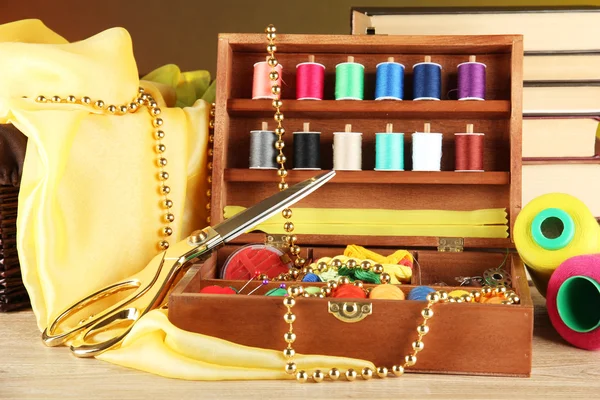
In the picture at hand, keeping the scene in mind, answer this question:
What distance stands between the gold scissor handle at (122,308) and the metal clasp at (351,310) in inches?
11.1

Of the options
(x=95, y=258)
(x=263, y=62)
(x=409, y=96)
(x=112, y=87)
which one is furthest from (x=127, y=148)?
(x=409, y=96)

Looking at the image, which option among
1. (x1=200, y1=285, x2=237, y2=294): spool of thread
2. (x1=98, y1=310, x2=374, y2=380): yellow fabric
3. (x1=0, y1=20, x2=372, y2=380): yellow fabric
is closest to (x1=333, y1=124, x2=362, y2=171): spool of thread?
(x1=0, y1=20, x2=372, y2=380): yellow fabric

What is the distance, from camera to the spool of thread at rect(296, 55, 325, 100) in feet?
5.16

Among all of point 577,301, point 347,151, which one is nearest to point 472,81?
point 347,151

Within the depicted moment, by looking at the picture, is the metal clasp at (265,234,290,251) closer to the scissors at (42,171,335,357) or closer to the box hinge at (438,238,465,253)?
the scissors at (42,171,335,357)

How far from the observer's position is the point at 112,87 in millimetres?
1419

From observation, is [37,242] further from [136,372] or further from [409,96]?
[409,96]

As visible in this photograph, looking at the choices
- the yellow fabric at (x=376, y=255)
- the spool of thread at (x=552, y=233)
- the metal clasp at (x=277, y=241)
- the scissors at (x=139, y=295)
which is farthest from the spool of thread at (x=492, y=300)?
the metal clasp at (x=277, y=241)

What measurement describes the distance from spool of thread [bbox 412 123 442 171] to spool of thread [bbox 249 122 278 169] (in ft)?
1.10

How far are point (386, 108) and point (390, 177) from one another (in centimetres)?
16

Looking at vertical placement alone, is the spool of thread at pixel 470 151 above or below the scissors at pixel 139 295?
above

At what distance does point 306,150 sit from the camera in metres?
1.57

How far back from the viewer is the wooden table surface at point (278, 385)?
3.23ft

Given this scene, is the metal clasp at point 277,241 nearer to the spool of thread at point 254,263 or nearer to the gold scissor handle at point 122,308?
the spool of thread at point 254,263
